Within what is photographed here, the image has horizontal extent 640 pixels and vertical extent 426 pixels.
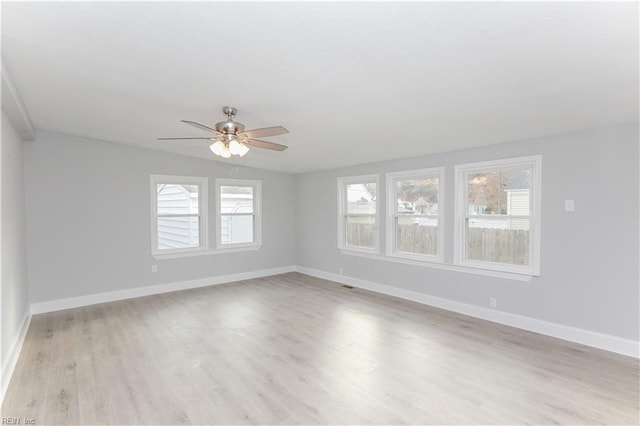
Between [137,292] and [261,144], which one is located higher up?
[261,144]

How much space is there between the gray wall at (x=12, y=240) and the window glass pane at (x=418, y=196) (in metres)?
5.08

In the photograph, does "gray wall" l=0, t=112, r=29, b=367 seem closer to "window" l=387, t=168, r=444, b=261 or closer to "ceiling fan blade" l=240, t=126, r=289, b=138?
"ceiling fan blade" l=240, t=126, r=289, b=138

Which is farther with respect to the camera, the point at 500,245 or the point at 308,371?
the point at 500,245

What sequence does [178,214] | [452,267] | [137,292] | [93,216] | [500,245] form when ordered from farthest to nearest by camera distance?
[178,214]
[137,292]
[93,216]
[452,267]
[500,245]

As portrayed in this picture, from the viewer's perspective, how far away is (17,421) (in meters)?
2.29

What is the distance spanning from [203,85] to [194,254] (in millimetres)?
4052

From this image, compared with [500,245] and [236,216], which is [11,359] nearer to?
[236,216]

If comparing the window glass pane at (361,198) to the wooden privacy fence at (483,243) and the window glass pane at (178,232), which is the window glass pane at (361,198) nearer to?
the wooden privacy fence at (483,243)

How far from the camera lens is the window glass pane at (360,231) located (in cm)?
600

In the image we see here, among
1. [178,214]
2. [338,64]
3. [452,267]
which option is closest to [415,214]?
[452,267]

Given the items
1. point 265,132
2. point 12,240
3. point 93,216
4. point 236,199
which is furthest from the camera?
point 236,199

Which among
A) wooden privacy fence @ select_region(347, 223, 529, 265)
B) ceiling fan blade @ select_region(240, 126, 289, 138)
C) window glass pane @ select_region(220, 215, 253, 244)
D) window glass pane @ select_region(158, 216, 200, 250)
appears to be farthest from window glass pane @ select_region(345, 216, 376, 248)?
ceiling fan blade @ select_region(240, 126, 289, 138)

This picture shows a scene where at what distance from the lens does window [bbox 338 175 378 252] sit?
5.95 meters

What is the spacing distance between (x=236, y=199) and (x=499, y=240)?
4.93m
